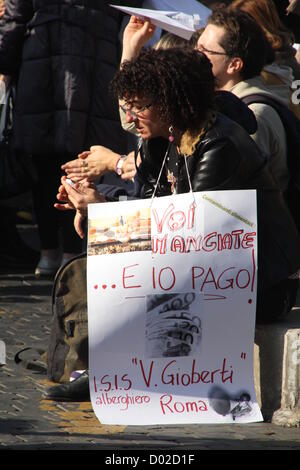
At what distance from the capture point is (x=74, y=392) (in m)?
5.16

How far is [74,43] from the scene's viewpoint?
773 cm

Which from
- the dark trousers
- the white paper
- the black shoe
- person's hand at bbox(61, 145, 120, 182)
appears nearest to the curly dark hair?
person's hand at bbox(61, 145, 120, 182)

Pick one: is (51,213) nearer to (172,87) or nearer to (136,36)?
(136,36)

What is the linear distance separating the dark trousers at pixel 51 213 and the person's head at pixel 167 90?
301 centimetres

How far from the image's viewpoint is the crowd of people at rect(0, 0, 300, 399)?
4926 mm

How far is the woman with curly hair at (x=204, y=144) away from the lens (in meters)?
4.88

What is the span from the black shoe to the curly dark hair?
1.08m

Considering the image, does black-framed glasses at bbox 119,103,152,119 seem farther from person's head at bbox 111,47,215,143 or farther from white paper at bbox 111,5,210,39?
white paper at bbox 111,5,210,39

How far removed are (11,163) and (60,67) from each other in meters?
0.79

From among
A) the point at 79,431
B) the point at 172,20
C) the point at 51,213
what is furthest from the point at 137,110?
the point at 51,213

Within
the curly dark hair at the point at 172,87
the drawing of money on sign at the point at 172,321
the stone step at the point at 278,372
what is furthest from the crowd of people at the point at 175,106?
the drawing of money on sign at the point at 172,321

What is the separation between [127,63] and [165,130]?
30cm

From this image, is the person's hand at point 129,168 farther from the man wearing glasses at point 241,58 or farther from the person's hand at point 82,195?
the man wearing glasses at point 241,58
